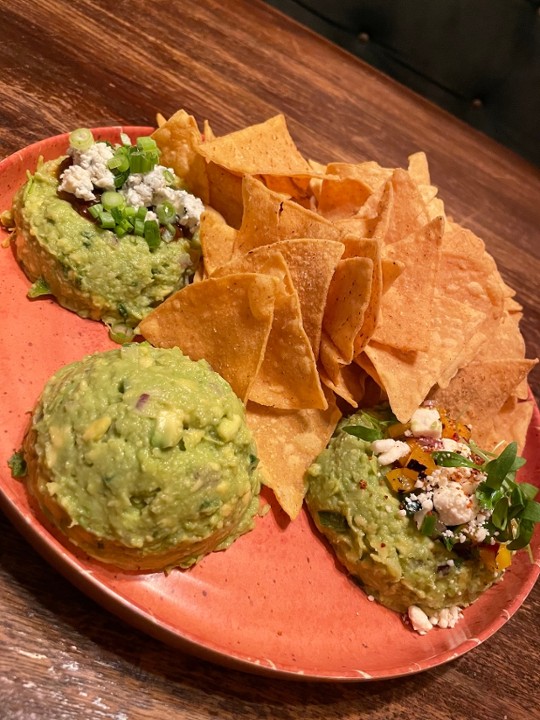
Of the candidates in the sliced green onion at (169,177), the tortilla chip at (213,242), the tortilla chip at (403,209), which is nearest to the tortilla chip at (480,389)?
the tortilla chip at (403,209)

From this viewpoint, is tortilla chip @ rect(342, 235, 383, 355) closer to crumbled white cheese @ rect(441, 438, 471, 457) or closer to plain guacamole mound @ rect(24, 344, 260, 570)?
crumbled white cheese @ rect(441, 438, 471, 457)

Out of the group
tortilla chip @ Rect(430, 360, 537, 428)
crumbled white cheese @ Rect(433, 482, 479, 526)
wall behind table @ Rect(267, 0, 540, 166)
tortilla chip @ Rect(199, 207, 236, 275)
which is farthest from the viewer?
wall behind table @ Rect(267, 0, 540, 166)

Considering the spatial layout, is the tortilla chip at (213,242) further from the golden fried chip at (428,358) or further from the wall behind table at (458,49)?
the wall behind table at (458,49)

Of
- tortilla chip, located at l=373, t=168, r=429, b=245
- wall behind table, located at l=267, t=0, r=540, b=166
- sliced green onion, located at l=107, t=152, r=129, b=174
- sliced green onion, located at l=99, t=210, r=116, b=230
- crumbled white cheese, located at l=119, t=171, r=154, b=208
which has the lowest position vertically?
sliced green onion, located at l=99, t=210, r=116, b=230

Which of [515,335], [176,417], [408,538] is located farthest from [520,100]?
[176,417]

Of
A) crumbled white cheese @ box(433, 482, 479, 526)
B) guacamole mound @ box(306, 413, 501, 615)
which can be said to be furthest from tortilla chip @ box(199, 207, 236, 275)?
crumbled white cheese @ box(433, 482, 479, 526)

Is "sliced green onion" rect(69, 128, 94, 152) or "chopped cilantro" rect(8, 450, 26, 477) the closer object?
"chopped cilantro" rect(8, 450, 26, 477)
